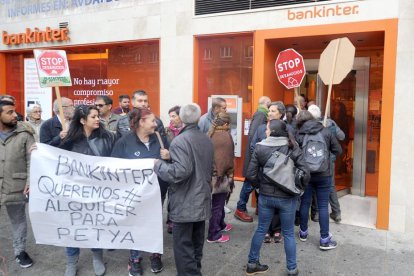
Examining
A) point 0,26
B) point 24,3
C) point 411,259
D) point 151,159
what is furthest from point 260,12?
point 0,26

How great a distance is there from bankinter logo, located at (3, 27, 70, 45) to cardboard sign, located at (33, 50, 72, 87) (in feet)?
15.4

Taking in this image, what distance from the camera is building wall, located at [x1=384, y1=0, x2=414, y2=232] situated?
5723 mm

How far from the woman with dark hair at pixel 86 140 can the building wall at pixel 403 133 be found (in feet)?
13.8

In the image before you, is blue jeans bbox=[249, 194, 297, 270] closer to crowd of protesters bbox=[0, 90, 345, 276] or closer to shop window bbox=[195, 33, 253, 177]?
crowd of protesters bbox=[0, 90, 345, 276]

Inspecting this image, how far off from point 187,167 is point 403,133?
12.3ft

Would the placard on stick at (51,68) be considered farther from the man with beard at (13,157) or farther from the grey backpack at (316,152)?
the grey backpack at (316,152)

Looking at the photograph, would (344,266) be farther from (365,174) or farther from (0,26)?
(0,26)

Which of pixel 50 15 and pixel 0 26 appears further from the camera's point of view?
pixel 0 26

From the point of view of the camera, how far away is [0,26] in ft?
34.5

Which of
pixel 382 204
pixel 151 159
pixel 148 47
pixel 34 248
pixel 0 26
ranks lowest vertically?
pixel 34 248

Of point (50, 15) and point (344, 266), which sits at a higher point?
point (50, 15)

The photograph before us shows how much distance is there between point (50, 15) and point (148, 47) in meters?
2.89

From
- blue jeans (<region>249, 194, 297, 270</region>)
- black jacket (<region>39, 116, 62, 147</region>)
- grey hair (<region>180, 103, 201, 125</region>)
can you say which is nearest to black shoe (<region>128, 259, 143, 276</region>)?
blue jeans (<region>249, 194, 297, 270</region>)

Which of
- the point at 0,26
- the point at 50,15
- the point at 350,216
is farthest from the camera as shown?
the point at 0,26
